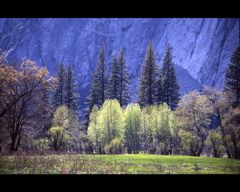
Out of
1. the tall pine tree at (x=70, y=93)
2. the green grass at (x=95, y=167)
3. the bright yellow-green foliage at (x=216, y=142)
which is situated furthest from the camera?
the tall pine tree at (x=70, y=93)

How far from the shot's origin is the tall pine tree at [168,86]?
1361 inches

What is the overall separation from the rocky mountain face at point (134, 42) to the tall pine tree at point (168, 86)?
884 cm

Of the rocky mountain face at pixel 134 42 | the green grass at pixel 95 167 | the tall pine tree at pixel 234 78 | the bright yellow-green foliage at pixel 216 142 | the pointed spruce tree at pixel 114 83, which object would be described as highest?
the rocky mountain face at pixel 134 42

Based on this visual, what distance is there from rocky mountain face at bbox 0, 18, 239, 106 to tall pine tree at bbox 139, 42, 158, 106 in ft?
31.8

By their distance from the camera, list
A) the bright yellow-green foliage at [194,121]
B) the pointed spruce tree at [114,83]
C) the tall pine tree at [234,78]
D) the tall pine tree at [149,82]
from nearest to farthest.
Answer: the tall pine tree at [234,78]
the bright yellow-green foliage at [194,121]
the pointed spruce tree at [114,83]
the tall pine tree at [149,82]

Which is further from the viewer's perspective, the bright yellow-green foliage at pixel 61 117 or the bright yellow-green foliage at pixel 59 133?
the bright yellow-green foliage at pixel 61 117

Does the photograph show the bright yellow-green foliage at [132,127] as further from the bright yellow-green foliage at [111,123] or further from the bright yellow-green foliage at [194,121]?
the bright yellow-green foliage at [194,121]

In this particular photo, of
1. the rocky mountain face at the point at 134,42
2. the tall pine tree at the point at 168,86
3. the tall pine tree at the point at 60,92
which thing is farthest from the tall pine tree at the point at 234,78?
the rocky mountain face at the point at 134,42

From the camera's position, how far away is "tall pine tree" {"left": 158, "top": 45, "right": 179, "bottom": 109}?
3456cm

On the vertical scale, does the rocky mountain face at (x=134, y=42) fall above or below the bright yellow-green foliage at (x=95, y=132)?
above
